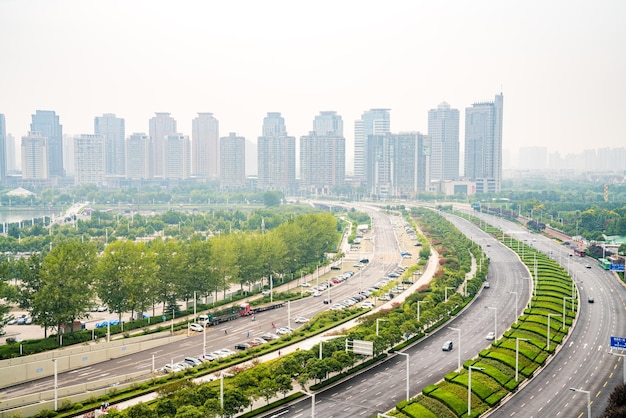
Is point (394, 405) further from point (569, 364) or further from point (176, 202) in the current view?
point (176, 202)

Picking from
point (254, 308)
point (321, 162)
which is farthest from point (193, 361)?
point (321, 162)

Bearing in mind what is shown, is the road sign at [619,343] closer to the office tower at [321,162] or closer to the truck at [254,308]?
the truck at [254,308]

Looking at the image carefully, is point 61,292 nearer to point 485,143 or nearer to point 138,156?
point 485,143

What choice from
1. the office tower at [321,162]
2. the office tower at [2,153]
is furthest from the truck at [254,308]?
the office tower at [2,153]

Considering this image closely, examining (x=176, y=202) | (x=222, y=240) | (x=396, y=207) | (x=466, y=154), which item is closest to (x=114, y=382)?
(x=222, y=240)

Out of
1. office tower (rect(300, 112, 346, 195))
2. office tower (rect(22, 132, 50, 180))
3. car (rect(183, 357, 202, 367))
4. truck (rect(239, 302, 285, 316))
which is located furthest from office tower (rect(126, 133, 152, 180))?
car (rect(183, 357, 202, 367))

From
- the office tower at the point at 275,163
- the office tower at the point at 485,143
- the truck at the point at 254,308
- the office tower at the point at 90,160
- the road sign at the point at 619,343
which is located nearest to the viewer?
the road sign at the point at 619,343
